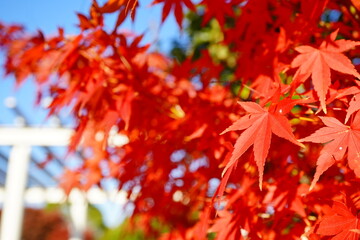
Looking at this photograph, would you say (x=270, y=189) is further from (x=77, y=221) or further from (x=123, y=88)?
(x=77, y=221)

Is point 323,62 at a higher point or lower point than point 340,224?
higher

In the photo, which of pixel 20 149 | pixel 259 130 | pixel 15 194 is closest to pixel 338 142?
pixel 259 130

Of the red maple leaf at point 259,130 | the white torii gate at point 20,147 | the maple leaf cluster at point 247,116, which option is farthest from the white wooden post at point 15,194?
the red maple leaf at point 259,130

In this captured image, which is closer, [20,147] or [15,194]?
[15,194]

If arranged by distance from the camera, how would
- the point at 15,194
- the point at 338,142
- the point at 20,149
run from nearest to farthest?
the point at 338,142 < the point at 15,194 < the point at 20,149

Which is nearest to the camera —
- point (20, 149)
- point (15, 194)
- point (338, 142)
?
point (338, 142)

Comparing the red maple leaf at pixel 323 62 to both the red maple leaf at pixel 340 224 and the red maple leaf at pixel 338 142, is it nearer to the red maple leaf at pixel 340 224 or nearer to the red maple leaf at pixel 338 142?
the red maple leaf at pixel 338 142

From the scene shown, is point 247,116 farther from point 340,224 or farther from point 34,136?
point 34,136
